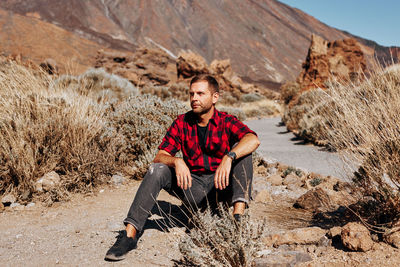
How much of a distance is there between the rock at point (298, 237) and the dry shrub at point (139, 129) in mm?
2491

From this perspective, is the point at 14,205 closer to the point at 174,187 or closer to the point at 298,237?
the point at 174,187

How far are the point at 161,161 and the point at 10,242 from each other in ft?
5.12

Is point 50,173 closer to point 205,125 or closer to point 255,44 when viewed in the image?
point 205,125

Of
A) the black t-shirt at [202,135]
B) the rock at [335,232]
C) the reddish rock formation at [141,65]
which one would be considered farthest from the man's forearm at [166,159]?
the reddish rock formation at [141,65]

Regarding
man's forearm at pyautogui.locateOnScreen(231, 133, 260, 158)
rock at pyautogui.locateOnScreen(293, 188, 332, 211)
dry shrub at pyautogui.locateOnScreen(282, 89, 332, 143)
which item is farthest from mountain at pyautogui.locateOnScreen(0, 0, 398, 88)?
man's forearm at pyautogui.locateOnScreen(231, 133, 260, 158)

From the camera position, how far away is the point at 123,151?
499cm

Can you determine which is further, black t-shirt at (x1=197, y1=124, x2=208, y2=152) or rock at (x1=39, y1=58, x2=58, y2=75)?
rock at (x1=39, y1=58, x2=58, y2=75)

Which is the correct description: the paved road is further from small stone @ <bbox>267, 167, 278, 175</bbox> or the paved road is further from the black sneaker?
the black sneaker

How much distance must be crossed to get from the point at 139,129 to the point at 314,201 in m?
2.82

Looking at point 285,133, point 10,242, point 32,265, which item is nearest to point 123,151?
point 10,242

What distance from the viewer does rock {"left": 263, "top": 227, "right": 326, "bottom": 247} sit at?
244cm

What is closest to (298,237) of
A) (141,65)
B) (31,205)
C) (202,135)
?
(202,135)

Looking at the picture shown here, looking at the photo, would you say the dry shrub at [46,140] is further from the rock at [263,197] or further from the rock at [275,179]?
the rock at [275,179]

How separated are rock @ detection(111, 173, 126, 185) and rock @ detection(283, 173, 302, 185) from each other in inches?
91.0
